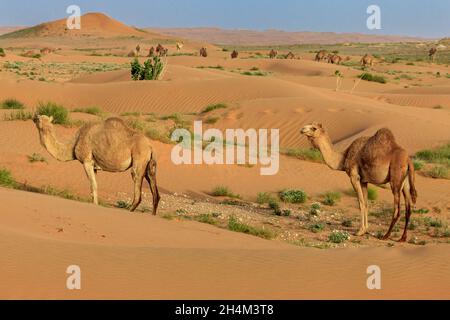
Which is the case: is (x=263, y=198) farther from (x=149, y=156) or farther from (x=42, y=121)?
(x=42, y=121)

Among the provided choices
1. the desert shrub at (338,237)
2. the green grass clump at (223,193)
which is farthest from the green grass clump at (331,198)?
the desert shrub at (338,237)

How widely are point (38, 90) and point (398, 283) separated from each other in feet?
92.8

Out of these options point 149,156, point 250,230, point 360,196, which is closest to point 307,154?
point 360,196

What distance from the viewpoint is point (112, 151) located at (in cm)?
1081

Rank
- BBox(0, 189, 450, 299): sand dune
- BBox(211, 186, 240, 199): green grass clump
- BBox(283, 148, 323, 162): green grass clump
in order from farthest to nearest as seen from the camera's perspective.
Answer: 1. BBox(283, 148, 323, 162): green grass clump
2. BBox(211, 186, 240, 199): green grass clump
3. BBox(0, 189, 450, 299): sand dune

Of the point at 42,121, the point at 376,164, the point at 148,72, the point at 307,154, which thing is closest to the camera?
the point at 42,121

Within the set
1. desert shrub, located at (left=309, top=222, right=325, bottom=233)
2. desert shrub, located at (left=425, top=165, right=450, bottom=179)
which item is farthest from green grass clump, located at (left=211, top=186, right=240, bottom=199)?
desert shrub, located at (left=425, top=165, right=450, bottom=179)

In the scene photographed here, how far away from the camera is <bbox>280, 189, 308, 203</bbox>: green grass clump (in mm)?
15406

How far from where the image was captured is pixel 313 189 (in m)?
16.8

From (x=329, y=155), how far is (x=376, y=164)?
967 millimetres

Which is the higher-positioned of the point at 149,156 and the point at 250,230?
the point at 149,156

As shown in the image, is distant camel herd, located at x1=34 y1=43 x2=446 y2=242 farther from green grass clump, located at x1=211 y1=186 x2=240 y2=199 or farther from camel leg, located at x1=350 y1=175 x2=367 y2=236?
green grass clump, located at x1=211 y1=186 x2=240 y2=199

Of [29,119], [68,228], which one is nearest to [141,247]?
[68,228]

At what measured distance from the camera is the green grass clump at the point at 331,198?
15.4 meters
